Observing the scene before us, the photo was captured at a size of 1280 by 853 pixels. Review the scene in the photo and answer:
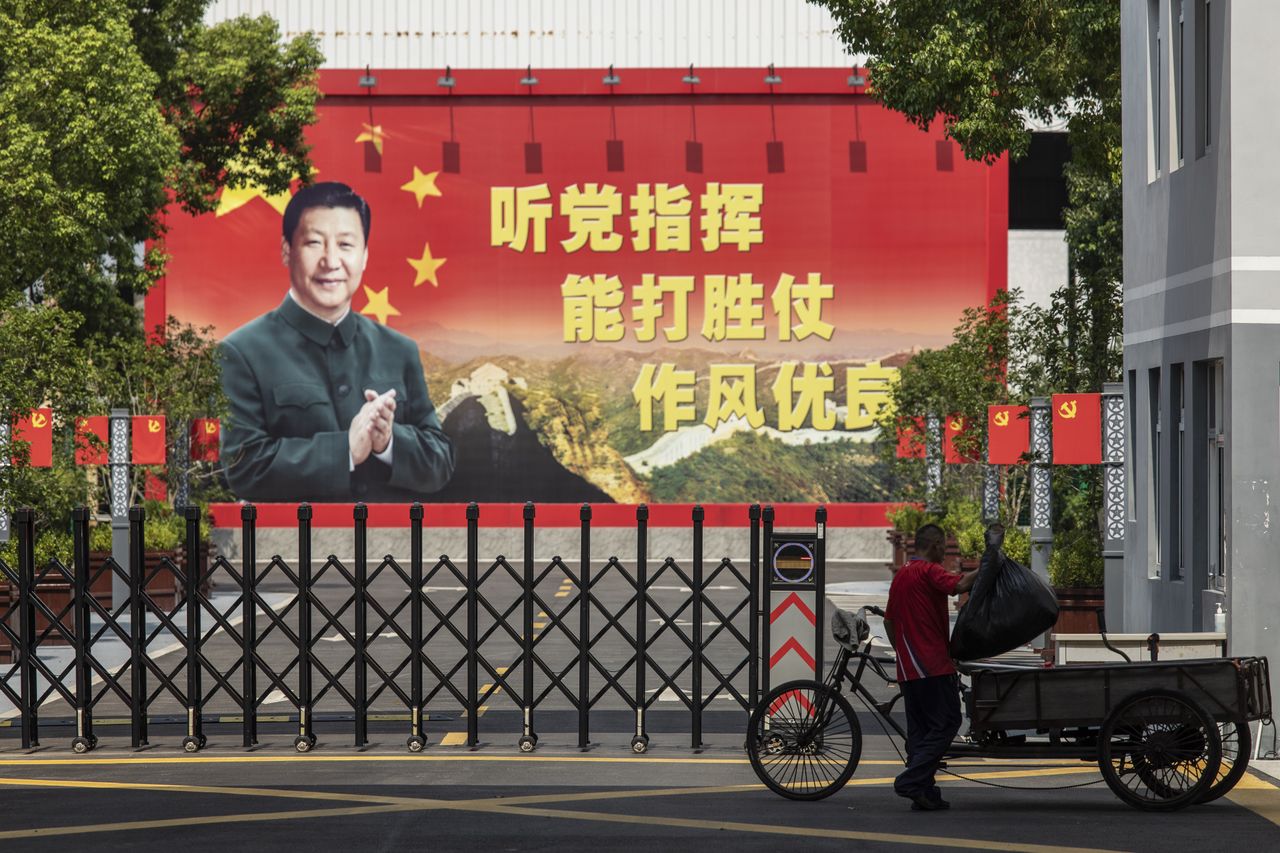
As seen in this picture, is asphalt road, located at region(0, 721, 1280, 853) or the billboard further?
the billboard

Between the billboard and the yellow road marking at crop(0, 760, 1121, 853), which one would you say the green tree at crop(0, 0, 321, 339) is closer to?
the yellow road marking at crop(0, 760, 1121, 853)

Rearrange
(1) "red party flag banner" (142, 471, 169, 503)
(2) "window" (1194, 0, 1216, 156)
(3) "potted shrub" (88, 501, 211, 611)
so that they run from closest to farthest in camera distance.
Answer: (2) "window" (1194, 0, 1216, 156), (3) "potted shrub" (88, 501, 211, 611), (1) "red party flag banner" (142, 471, 169, 503)

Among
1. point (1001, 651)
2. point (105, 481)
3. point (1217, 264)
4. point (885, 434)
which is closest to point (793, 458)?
→ point (885, 434)

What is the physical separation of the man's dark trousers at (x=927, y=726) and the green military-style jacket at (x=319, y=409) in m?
29.7

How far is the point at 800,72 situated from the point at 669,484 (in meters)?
9.05

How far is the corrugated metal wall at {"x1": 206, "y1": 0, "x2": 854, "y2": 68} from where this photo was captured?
4150 cm

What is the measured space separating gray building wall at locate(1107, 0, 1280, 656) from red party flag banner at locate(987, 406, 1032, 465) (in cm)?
517

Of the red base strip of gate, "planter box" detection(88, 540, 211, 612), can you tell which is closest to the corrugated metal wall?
the red base strip of gate

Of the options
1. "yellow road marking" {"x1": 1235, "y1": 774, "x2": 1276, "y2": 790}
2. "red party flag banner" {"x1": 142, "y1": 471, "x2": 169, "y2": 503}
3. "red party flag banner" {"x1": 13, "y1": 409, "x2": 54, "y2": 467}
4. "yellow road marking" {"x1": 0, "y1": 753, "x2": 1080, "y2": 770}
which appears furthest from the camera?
"red party flag banner" {"x1": 142, "y1": 471, "x2": 169, "y2": 503}

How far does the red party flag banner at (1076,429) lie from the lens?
21266 millimetres

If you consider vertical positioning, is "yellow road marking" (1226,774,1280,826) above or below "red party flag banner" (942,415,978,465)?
below

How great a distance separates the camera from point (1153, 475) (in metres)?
18.4

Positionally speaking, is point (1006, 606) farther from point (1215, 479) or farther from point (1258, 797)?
point (1215, 479)

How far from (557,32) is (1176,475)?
2656cm
